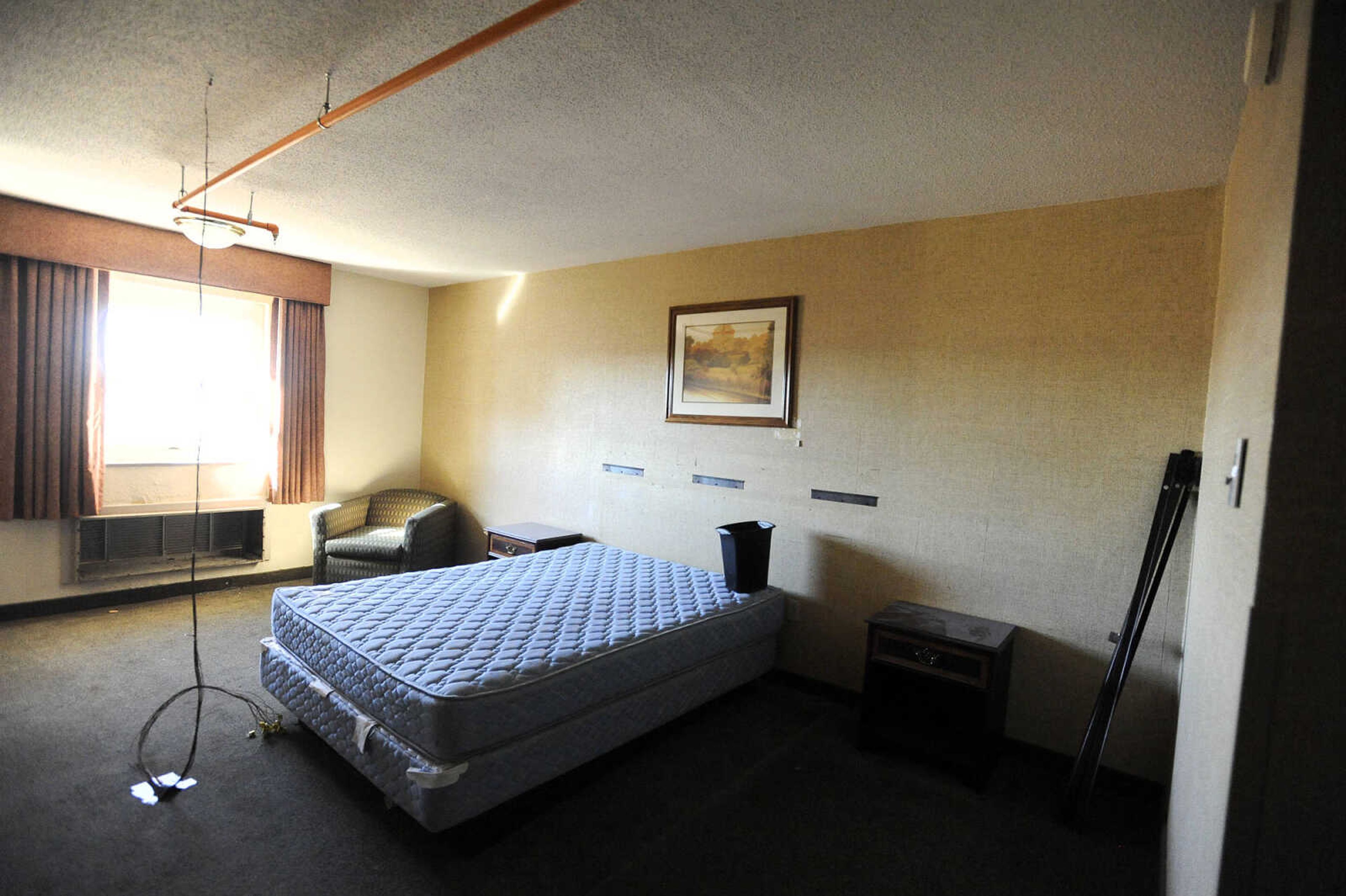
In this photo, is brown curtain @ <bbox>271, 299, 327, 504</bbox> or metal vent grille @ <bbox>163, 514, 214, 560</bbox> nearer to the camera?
metal vent grille @ <bbox>163, 514, 214, 560</bbox>

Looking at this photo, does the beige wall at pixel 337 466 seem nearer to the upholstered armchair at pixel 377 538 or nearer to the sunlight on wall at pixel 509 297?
the upholstered armchair at pixel 377 538

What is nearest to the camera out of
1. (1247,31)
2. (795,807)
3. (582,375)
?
(1247,31)

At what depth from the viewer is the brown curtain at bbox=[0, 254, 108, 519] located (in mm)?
3785

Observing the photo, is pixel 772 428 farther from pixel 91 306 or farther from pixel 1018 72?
pixel 91 306

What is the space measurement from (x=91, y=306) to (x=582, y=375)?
3.13m

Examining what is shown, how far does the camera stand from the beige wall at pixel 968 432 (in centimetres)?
257

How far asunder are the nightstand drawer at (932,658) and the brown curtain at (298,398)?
445 cm

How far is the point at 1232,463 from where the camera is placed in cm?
138

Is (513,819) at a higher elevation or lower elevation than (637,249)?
lower

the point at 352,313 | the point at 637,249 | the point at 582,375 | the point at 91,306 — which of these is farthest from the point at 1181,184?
the point at 91,306

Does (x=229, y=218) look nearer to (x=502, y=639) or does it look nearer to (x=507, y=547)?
(x=502, y=639)

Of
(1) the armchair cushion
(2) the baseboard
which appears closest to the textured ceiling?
(1) the armchair cushion

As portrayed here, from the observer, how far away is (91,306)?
4.06 metres

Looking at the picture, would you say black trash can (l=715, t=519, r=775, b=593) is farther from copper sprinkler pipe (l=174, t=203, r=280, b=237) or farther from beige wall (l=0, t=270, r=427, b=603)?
beige wall (l=0, t=270, r=427, b=603)
